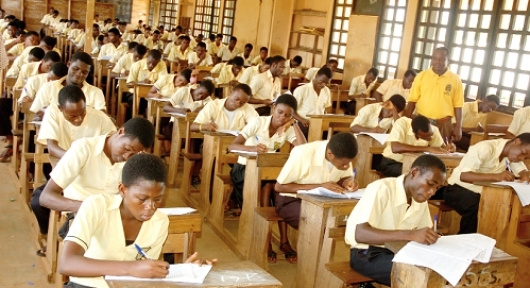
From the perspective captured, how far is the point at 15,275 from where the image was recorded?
3859 millimetres

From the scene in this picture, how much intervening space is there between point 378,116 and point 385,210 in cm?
365

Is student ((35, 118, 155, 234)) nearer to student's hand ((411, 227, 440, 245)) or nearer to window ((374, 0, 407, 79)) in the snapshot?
student's hand ((411, 227, 440, 245))

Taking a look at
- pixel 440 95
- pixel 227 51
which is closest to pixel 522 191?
pixel 440 95

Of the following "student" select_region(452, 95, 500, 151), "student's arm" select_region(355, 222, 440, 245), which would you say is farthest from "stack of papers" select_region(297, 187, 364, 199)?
"student" select_region(452, 95, 500, 151)

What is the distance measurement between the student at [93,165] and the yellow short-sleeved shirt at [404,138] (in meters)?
3.03

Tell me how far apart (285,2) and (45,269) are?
1117cm

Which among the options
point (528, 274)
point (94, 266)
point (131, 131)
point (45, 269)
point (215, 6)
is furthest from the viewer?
point (215, 6)

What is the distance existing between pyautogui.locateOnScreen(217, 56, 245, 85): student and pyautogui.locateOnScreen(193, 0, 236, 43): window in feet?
24.3

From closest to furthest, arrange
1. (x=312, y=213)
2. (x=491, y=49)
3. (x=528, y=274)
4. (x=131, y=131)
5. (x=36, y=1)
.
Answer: (x=131, y=131), (x=312, y=213), (x=528, y=274), (x=491, y=49), (x=36, y=1)

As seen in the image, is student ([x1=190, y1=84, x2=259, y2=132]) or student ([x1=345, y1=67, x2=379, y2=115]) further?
student ([x1=345, y1=67, x2=379, y2=115])

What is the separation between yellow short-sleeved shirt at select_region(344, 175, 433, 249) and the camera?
312 cm

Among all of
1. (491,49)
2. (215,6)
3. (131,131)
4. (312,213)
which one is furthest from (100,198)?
(215,6)

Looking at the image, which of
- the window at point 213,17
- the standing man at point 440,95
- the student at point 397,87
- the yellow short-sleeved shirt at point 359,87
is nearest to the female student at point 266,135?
the standing man at point 440,95

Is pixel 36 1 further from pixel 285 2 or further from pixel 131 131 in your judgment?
pixel 131 131
